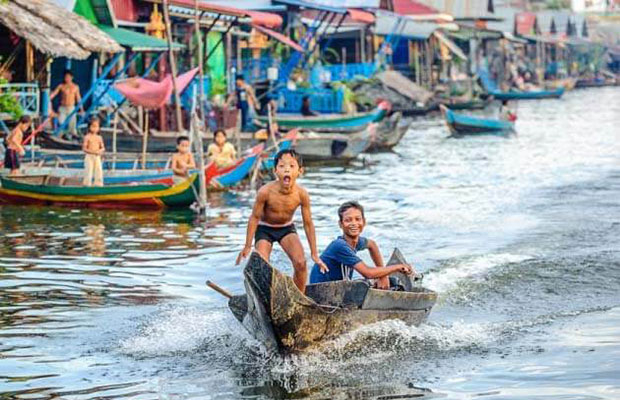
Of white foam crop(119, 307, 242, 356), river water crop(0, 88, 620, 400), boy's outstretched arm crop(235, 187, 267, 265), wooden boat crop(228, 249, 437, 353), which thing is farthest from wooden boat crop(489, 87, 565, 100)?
wooden boat crop(228, 249, 437, 353)

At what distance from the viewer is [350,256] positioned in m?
8.91

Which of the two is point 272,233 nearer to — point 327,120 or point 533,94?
point 327,120

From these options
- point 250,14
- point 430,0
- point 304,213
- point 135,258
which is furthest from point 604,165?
point 430,0

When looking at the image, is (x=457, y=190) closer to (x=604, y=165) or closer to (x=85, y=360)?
(x=604, y=165)

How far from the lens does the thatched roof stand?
58.3 feet

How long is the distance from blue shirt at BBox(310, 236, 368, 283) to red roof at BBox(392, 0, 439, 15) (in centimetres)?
3829

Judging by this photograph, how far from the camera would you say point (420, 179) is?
22656 millimetres

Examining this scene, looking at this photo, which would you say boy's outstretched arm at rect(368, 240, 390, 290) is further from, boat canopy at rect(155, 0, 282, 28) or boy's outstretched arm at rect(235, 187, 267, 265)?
boat canopy at rect(155, 0, 282, 28)

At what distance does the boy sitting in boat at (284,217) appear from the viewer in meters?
8.77

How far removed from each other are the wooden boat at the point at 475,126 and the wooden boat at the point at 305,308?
79.4 feet

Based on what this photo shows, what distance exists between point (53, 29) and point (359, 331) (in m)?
11.3

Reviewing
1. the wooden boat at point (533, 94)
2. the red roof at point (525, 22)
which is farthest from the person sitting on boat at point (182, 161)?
the red roof at point (525, 22)

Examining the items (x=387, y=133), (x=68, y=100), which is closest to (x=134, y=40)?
(x=68, y=100)

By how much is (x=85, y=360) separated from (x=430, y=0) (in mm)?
45698
